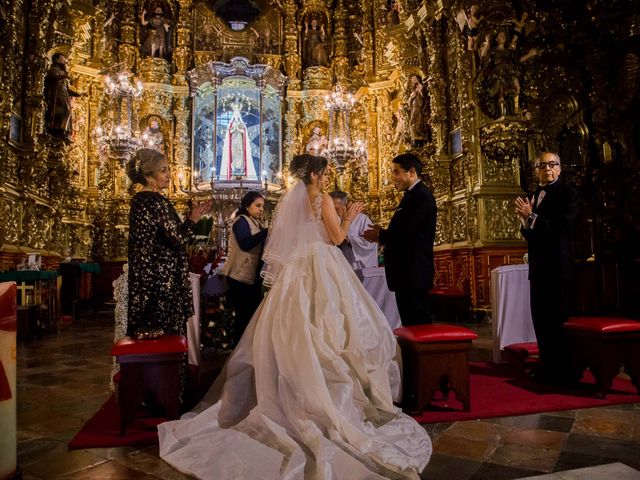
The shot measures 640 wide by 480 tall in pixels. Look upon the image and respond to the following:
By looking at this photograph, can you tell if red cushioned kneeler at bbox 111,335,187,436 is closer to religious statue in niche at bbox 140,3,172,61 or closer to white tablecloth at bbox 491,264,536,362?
white tablecloth at bbox 491,264,536,362

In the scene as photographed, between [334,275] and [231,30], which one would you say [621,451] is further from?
[231,30]

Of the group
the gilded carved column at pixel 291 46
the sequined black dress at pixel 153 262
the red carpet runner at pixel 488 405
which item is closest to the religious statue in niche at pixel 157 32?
the gilded carved column at pixel 291 46

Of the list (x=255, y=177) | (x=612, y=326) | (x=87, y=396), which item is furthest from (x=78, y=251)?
(x=612, y=326)

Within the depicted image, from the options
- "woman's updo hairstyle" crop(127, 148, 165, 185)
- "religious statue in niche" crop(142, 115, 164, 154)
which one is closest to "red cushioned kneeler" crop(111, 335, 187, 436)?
"woman's updo hairstyle" crop(127, 148, 165, 185)

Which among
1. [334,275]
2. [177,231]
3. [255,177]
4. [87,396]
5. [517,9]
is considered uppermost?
[517,9]

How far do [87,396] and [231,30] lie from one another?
12337mm

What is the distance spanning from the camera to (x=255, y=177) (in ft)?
43.4

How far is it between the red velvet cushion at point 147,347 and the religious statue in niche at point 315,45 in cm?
1215

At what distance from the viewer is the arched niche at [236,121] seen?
43.2ft

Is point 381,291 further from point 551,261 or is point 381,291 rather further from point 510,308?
point 551,261

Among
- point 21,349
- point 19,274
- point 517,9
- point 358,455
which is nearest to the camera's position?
point 358,455

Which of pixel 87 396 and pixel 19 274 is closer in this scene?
pixel 87 396

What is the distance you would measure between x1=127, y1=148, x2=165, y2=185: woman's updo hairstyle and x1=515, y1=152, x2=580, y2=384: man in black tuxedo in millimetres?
2877

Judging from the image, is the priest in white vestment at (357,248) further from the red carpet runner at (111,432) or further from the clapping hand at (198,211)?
the red carpet runner at (111,432)
